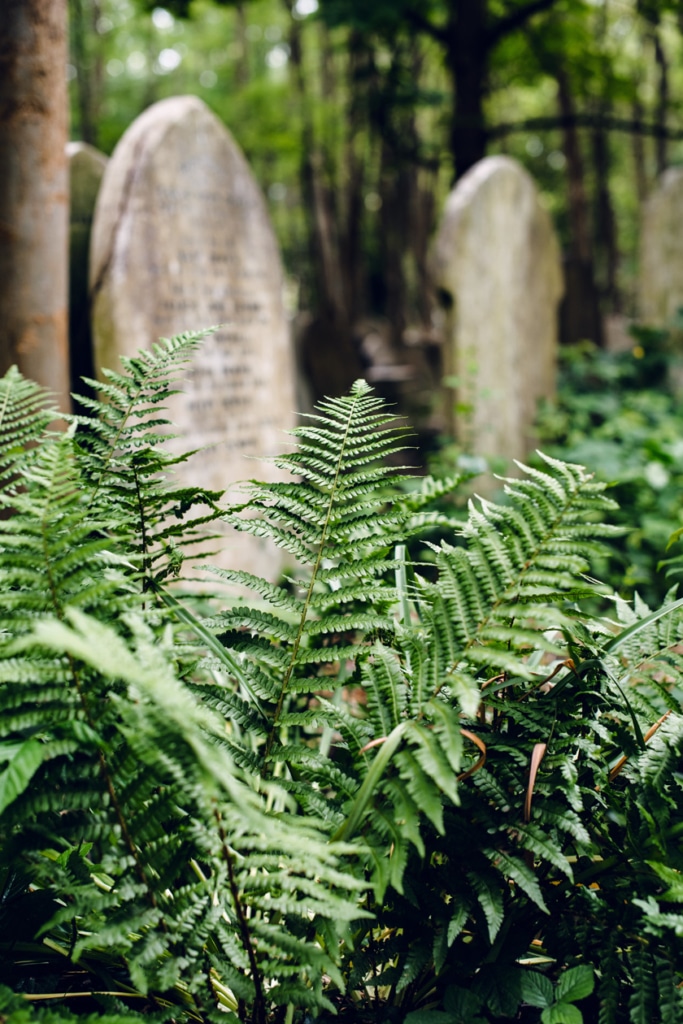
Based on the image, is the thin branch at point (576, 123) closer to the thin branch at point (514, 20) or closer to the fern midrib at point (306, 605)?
the thin branch at point (514, 20)

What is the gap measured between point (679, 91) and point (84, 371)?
1983 cm

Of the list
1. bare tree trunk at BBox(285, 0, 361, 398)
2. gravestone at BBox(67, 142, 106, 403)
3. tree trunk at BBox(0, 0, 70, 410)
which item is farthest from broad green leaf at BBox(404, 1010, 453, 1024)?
bare tree trunk at BBox(285, 0, 361, 398)

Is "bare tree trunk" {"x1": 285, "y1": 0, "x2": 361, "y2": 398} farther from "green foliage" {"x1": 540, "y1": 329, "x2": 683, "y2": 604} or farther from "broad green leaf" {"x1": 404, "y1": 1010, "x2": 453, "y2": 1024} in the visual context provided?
"broad green leaf" {"x1": 404, "y1": 1010, "x2": 453, "y2": 1024}

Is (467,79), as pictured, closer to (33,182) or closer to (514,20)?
(514,20)

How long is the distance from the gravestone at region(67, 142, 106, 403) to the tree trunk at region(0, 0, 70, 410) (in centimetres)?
65

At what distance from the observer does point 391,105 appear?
777 centimetres

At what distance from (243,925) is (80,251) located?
3.44 meters

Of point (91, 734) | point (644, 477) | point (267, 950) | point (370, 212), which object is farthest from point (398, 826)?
point (370, 212)

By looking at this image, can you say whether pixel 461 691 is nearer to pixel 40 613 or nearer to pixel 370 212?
pixel 40 613

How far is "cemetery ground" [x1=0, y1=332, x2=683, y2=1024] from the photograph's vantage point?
36.4 inches

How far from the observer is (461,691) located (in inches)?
36.8

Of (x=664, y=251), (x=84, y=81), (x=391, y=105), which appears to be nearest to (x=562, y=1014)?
(x=664, y=251)

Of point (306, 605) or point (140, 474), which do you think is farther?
point (140, 474)

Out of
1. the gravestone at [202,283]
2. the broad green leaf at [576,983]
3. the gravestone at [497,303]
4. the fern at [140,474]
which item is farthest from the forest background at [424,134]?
the gravestone at [202,283]
